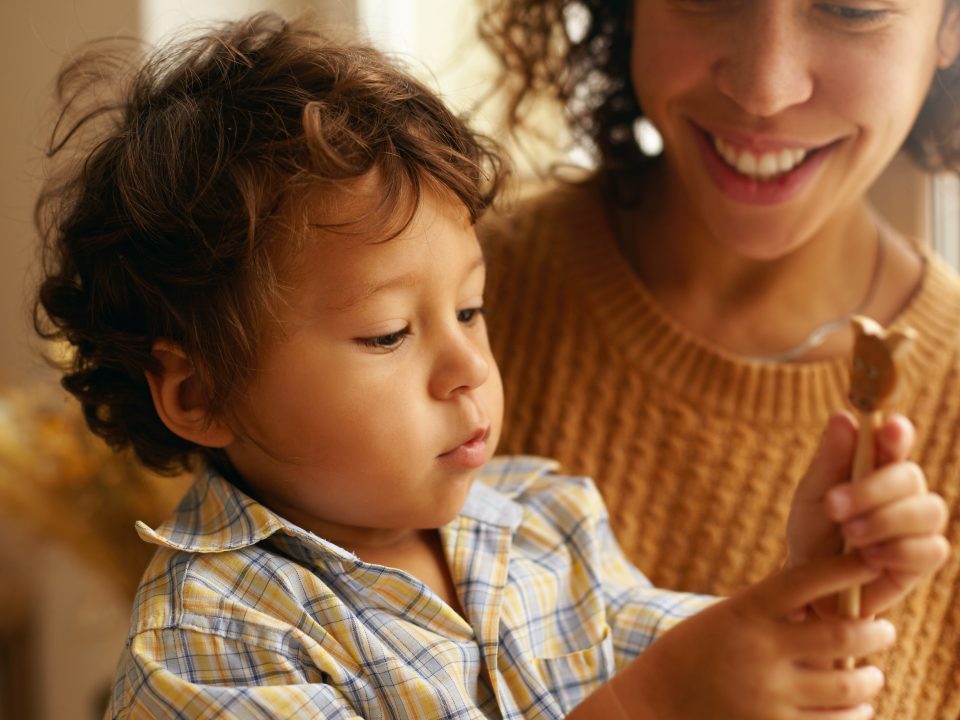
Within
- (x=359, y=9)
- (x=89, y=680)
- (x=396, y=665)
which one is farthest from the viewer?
(x=89, y=680)

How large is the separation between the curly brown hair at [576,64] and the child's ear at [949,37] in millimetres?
243

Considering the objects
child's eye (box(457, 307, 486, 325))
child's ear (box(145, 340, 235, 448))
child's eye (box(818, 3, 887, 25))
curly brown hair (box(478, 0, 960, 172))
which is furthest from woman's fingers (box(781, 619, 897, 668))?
curly brown hair (box(478, 0, 960, 172))

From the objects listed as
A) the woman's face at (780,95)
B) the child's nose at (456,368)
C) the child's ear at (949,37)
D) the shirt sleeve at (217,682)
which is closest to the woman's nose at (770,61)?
the woman's face at (780,95)

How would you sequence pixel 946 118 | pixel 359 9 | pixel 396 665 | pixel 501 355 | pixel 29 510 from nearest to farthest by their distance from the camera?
1. pixel 396 665
2. pixel 946 118
3. pixel 501 355
4. pixel 29 510
5. pixel 359 9

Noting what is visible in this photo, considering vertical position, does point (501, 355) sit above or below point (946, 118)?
below

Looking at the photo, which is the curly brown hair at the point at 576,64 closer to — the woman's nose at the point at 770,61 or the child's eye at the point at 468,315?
the woman's nose at the point at 770,61

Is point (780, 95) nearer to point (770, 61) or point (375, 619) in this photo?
point (770, 61)

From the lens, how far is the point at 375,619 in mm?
1003

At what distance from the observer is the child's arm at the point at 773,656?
759 mm

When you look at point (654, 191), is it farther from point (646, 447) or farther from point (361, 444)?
point (361, 444)

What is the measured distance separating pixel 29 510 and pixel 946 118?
1.42 meters

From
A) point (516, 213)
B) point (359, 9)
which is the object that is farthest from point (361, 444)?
point (359, 9)

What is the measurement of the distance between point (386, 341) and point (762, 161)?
0.52m

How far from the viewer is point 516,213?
1594 millimetres
